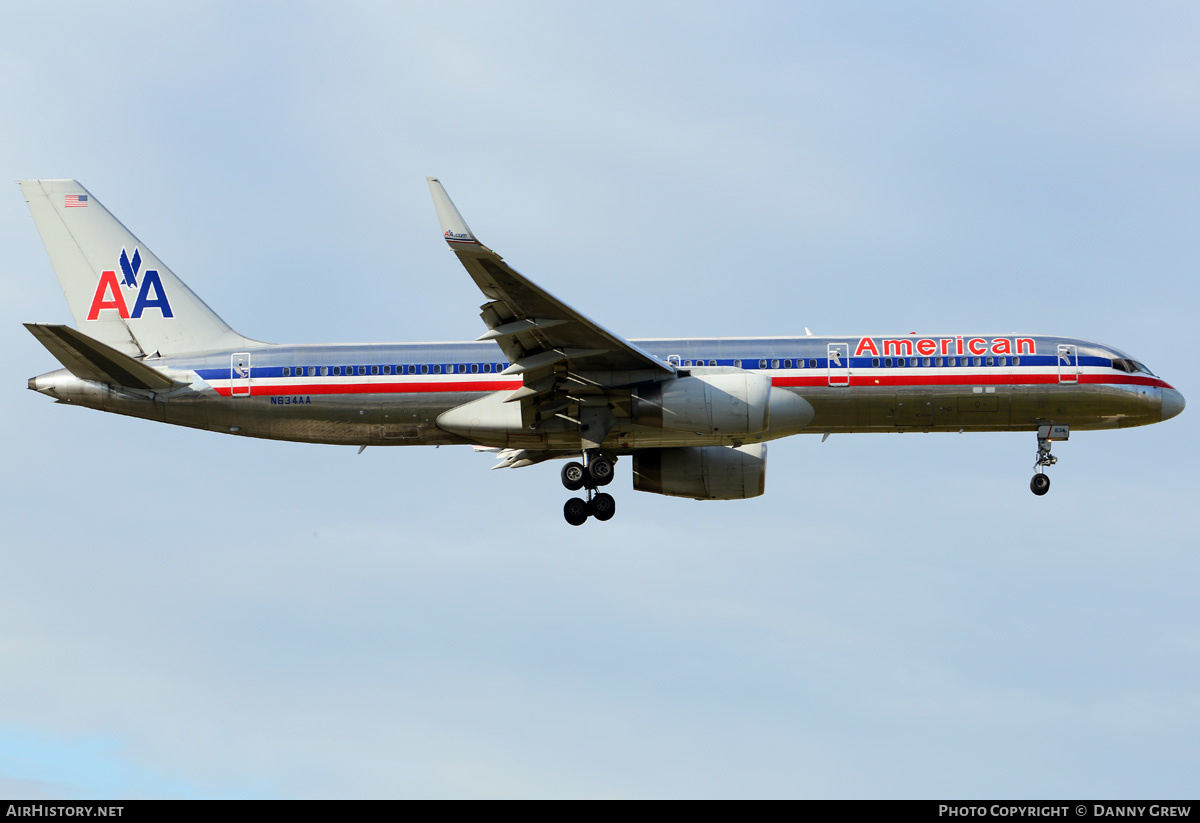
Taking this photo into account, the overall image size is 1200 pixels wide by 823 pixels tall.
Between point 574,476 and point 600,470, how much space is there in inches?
32.0

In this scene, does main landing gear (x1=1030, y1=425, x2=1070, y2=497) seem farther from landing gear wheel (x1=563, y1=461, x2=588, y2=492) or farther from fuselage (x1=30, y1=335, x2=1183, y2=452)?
landing gear wheel (x1=563, y1=461, x2=588, y2=492)

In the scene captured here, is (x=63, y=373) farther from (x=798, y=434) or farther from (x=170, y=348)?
(x=798, y=434)

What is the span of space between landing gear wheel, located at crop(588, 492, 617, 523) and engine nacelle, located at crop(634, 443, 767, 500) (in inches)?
129

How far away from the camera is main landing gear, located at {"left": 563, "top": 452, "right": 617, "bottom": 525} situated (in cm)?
3844

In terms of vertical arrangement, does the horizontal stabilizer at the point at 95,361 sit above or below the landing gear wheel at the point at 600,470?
above

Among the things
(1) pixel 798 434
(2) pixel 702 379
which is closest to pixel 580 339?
(2) pixel 702 379

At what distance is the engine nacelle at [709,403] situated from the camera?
3600cm

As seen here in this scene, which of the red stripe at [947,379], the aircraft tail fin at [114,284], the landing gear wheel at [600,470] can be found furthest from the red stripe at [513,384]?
the landing gear wheel at [600,470]

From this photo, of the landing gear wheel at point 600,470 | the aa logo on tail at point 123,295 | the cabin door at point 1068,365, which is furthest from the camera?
the aa logo on tail at point 123,295

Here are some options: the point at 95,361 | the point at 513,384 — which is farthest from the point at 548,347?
the point at 95,361

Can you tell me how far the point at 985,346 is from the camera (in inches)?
1534

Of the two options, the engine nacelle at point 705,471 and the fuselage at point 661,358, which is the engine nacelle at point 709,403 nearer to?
the fuselage at point 661,358

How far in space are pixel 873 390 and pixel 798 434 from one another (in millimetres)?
2520

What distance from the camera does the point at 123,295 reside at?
41.3 meters
